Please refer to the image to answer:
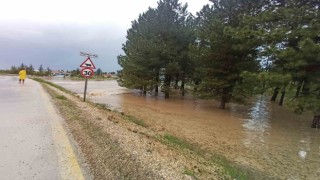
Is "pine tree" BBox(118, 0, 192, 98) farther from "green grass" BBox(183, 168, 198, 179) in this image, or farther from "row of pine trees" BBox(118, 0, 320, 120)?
"green grass" BBox(183, 168, 198, 179)

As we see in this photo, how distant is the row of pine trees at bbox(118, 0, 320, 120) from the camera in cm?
1445

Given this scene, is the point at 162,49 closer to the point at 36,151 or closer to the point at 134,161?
the point at 36,151

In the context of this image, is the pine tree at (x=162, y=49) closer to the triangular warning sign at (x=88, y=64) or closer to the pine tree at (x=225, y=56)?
the pine tree at (x=225, y=56)

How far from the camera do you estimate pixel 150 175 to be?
5.15 m

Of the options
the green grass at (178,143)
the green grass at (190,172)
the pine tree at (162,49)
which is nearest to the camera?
the green grass at (190,172)

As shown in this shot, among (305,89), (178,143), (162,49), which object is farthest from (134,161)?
(162,49)

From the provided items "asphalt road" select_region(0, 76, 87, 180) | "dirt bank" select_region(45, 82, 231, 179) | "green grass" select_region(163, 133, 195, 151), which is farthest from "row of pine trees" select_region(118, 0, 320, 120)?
"asphalt road" select_region(0, 76, 87, 180)

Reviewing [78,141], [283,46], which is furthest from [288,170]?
[283,46]

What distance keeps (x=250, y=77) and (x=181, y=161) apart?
10.1 m

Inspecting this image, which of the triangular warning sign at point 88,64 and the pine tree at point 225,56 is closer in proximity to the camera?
the triangular warning sign at point 88,64

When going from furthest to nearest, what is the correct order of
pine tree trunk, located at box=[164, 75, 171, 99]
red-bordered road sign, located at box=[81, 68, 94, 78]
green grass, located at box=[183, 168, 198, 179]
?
pine tree trunk, located at box=[164, 75, 171, 99] < red-bordered road sign, located at box=[81, 68, 94, 78] < green grass, located at box=[183, 168, 198, 179]

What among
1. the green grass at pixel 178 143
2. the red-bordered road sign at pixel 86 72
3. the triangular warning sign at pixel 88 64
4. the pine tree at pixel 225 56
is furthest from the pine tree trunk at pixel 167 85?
the green grass at pixel 178 143

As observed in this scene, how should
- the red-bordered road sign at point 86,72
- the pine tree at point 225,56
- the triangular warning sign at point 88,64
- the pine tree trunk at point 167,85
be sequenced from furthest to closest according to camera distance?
1. the pine tree trunk at point 167,85
2. the pine tree at point 225,56
3. the triangular warning sign at point 88,64
4. the red-bordered road sign at point 86,72

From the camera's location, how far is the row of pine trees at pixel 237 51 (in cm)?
1445
